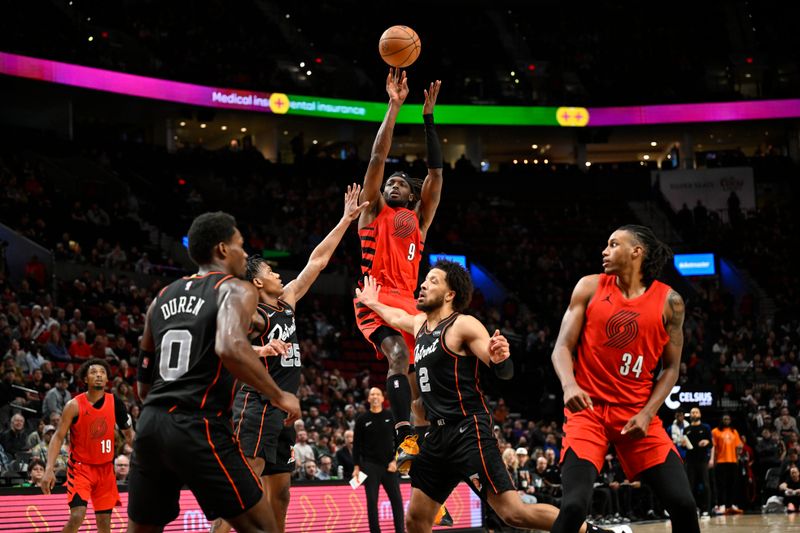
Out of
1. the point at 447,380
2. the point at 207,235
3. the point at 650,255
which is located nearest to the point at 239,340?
the point at 207,235

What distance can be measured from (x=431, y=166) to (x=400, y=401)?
2162 millimetres

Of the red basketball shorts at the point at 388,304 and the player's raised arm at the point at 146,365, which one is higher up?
the red basketball shorts at the point at 388,304

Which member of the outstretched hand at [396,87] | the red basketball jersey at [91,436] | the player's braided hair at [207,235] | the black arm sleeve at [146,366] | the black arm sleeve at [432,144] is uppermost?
the outstretched hand at [396,87]

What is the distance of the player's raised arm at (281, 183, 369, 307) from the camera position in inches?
352

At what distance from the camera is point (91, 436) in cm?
1055

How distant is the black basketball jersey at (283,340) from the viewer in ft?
27.0

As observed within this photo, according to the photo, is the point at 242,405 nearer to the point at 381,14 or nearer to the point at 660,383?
the point at 660,383

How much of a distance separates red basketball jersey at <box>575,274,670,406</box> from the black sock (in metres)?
2.57

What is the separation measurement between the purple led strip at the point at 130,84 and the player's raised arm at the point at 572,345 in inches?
992

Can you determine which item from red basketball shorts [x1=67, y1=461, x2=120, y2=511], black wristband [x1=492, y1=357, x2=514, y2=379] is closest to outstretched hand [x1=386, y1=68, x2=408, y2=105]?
black wristband [x1=492, y1=357, x2=514, y2=379]

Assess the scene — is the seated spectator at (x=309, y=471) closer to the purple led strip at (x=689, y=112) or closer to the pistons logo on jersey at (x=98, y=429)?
the pistons logo on jersey at (x=98, y=429)

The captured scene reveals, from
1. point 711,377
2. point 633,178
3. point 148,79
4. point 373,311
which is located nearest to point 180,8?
point 148,79

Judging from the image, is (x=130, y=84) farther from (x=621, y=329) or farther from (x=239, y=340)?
(x=239, y=340)

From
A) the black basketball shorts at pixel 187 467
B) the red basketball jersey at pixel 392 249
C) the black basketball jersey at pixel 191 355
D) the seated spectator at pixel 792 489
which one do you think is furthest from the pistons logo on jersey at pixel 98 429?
the seated spectator at pixel 792 489
